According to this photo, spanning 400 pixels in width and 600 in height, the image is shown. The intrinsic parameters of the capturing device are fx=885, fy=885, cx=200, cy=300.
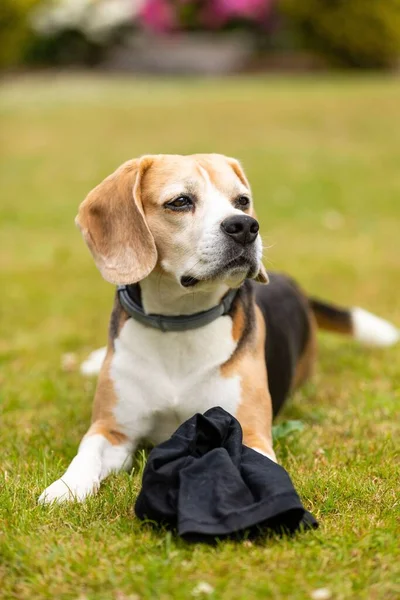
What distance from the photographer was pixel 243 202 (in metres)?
4.22

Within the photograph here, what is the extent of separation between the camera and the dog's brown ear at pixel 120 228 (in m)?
4.02

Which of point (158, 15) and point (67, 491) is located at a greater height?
point (67, 491)

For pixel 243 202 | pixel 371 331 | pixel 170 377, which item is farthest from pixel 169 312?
pixel 371 331

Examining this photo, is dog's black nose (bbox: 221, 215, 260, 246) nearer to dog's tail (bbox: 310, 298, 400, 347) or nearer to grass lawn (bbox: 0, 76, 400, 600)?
grass lawn (bbox: 0, 76, 400, 600)

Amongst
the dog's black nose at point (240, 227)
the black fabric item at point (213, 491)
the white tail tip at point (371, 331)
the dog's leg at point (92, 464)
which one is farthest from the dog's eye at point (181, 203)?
the white tail tip at point (371, 331)

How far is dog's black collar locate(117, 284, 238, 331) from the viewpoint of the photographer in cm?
416

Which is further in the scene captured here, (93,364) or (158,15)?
(158,15)

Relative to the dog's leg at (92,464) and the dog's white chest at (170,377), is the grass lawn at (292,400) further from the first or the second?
the dog's white chest at (170,377)

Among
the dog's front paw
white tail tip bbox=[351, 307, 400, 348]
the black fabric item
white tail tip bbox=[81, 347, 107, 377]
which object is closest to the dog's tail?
white tail tip bbox=[351, 307, 400, 348]

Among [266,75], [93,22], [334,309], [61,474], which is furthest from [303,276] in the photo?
[93,22]

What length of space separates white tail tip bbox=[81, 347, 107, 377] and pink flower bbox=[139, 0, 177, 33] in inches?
1088

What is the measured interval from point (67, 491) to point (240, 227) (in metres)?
1.31

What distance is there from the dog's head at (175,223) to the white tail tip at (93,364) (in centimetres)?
177

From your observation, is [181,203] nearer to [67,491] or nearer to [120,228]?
[120,228]
